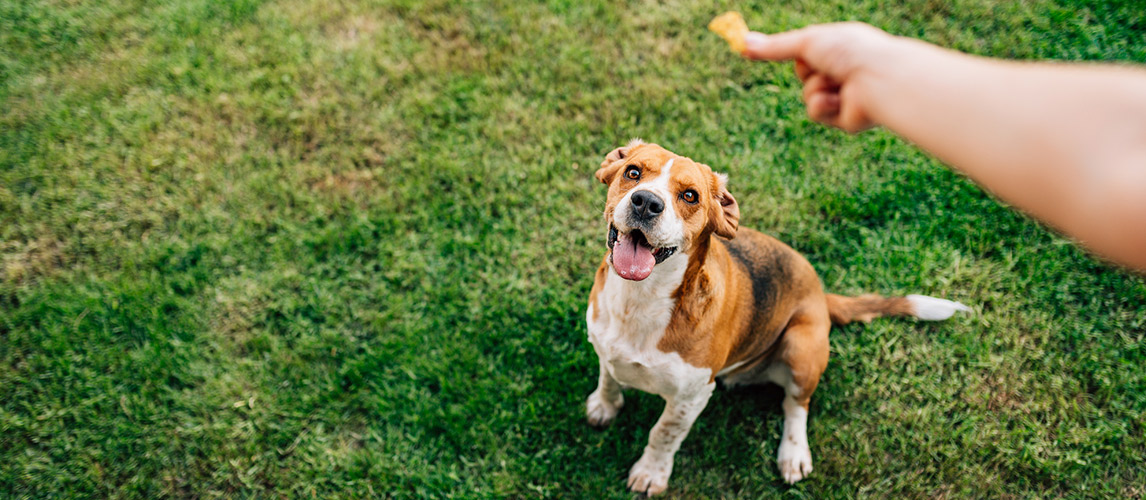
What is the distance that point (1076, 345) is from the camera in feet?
13.6

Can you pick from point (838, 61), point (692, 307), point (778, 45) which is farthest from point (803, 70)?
point (692, 307)

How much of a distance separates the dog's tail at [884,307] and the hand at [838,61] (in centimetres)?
220

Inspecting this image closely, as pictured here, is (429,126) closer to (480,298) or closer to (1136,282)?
(480,298)

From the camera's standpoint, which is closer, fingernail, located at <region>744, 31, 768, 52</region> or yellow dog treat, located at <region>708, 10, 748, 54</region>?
fingernail, located at <region>744, 31, 768, 52</region>

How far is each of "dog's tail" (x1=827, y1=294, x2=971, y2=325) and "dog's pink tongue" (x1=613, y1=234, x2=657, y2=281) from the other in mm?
2035

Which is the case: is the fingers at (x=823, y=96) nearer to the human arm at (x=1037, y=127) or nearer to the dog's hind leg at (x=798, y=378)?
the human arm at (x=1037, y=127)

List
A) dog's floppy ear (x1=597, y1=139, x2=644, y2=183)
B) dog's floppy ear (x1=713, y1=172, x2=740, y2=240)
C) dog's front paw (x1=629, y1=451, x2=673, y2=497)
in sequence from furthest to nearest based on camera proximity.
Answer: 1. dog's front paw (x1=629, y1=451, x2=673, y2=497)
2. dog's floppy ear (x1=597, y1=139, x2=644, y2=183)
3. dog's floppy ear (x1=713, y1=172, x2=740, y2=240)

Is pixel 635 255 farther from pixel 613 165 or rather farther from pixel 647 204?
pixel 613 165

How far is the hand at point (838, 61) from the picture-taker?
69.0 inches

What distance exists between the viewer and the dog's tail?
3979 mm

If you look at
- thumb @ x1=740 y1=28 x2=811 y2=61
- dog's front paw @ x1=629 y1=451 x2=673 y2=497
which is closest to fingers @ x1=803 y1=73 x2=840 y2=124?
thumb @ x1=740 y1=28 x2=811 y2=61

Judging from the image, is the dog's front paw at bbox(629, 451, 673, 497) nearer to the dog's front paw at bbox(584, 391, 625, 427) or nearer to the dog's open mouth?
the dog's front paw at bbox(584, 391, 625, 427)

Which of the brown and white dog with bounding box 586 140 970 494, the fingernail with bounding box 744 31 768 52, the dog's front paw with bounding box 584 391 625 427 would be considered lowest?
the dog's front paw with bounding box 584 391 625 427

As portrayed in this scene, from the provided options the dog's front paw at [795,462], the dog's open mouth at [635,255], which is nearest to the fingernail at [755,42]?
the dog's open mouth at [635,255]
